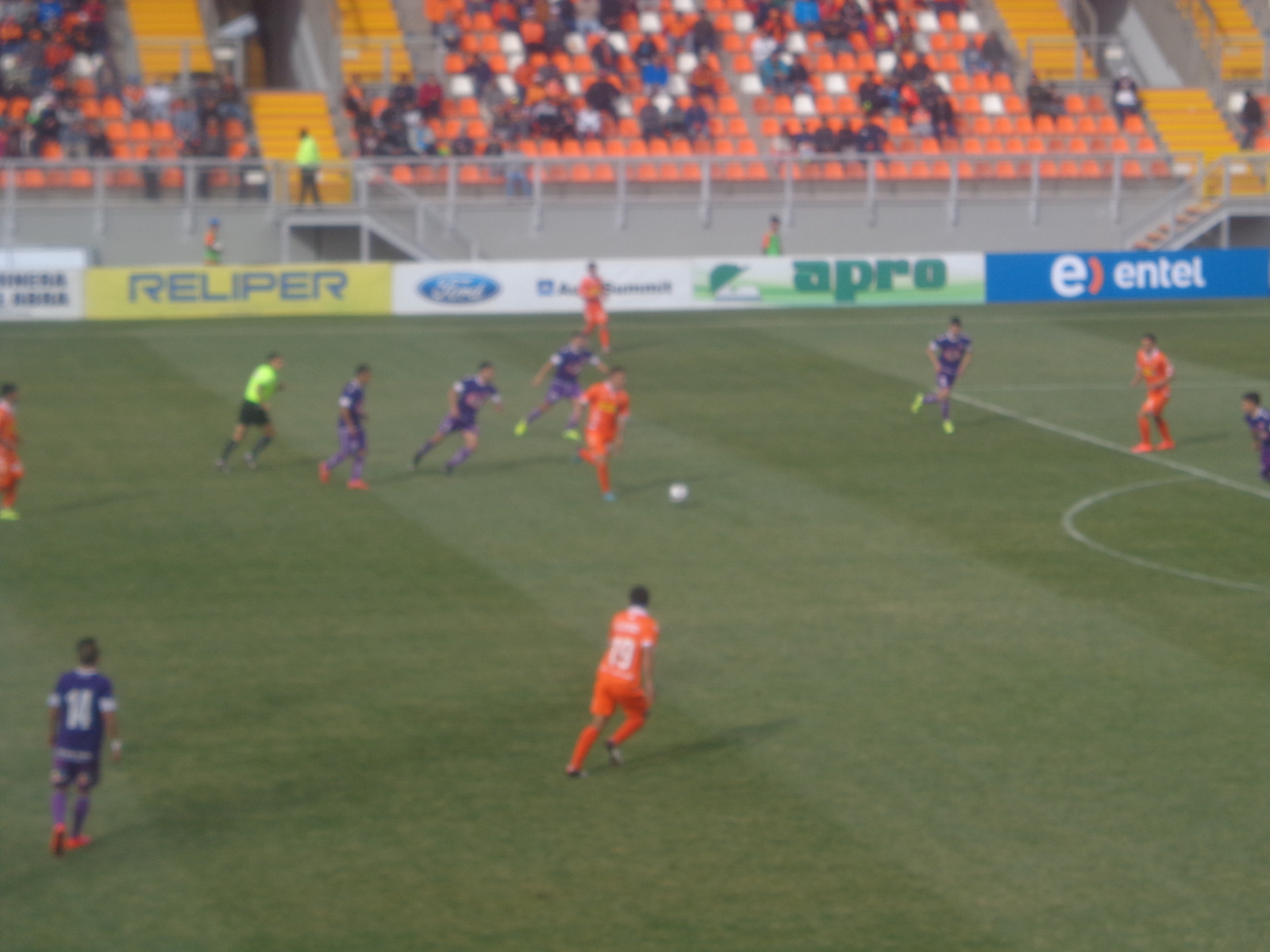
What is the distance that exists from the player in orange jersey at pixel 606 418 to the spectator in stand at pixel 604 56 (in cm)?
2713

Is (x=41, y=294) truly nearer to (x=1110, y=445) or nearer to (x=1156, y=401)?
(x=1110, y=445)

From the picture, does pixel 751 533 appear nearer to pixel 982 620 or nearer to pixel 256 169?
pixel 982 620

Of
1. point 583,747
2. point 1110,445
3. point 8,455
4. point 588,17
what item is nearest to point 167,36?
point 588,17

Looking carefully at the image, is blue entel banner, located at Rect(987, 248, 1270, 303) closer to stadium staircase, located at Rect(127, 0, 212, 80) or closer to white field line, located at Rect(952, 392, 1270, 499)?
white field line, located at Rect(952, 392, 1270, 499)

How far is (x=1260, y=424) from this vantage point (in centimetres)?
2530

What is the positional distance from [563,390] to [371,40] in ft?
→ 78.0

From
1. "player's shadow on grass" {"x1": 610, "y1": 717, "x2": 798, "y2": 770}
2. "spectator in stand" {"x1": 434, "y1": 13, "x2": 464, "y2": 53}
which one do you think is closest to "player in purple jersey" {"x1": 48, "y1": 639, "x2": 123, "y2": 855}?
"player's shadow on grass" {"x1": 610, "y1": 717, "x2": 798, "y2": 770}

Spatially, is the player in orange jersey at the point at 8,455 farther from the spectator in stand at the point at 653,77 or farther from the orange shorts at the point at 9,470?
the spectator in stand at the point at 653,77

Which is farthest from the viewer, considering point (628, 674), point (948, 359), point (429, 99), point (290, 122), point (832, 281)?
point (290, 122)

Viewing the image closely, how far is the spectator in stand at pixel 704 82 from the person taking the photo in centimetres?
4984

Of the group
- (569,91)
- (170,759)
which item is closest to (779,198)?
(569,91)

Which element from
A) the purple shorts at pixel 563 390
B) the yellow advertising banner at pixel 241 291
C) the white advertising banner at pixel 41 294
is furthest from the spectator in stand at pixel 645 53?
the purple shorts at pixel 563 390

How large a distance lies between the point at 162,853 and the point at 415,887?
79.3 inches

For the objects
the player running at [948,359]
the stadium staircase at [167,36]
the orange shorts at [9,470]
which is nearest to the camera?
the orange shorts at [9,470]
